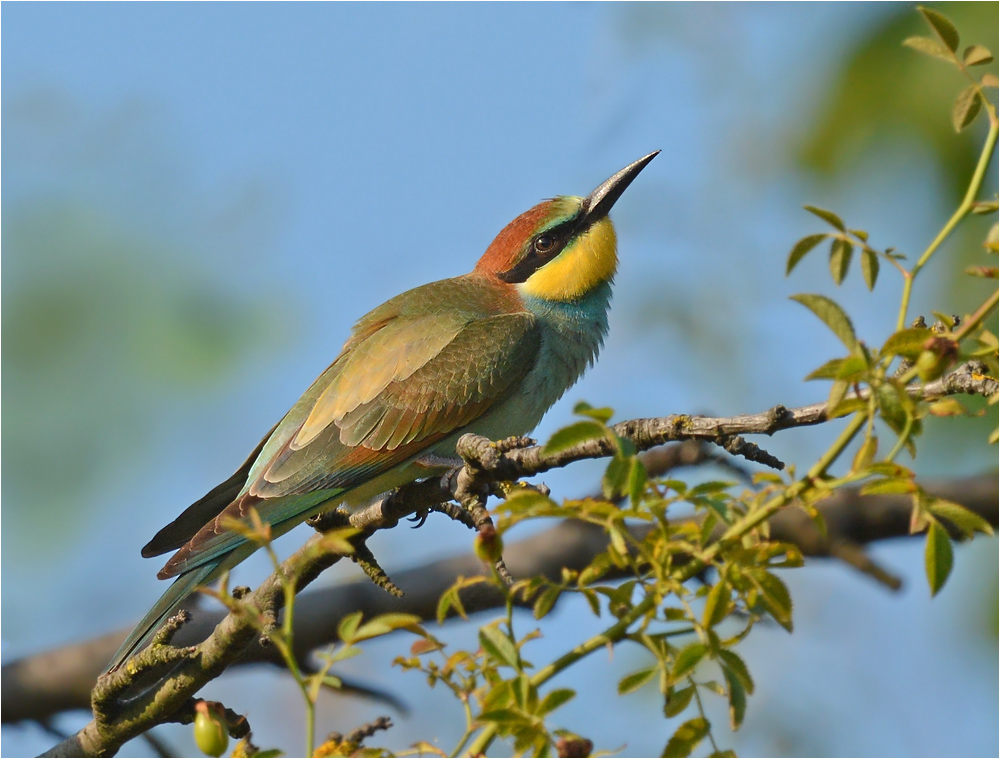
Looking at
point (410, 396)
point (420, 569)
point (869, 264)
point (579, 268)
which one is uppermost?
point (579, 268)

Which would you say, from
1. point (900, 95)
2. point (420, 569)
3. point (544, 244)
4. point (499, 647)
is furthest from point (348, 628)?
point (900, 95)

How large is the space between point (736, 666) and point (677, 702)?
87mm

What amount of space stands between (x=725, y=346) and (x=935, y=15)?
3109 mm

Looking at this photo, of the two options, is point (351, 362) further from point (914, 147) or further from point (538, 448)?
point (914, 147)

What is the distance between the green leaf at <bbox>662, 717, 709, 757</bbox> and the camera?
1319 millimetres

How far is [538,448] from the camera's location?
6.03 ft

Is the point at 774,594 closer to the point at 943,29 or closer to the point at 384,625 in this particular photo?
the point at 384,625

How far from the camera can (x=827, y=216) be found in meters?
1.41

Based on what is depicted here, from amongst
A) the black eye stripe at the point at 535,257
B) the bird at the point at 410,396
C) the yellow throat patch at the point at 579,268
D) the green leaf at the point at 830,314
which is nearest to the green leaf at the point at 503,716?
the green leaf at the point at 830,314

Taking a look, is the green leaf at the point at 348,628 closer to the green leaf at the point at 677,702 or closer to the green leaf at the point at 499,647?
the green leaf at the point at 499,647

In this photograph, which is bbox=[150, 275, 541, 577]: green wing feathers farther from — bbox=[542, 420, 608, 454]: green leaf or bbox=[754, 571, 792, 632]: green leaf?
bbox=[754, 571, 792, 632]: green leaf

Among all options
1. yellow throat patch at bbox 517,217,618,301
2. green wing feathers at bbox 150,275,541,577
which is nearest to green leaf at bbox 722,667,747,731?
green wing feathers at bbox 150,275,541,577

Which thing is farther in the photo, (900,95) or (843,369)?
(900,95)

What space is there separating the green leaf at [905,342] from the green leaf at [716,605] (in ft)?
1.07
